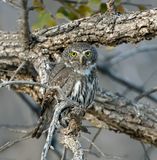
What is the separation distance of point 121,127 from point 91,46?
0.72m

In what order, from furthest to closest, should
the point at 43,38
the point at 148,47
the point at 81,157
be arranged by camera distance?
the point at 148,47 < the point at 43,38 < the point at 81,157

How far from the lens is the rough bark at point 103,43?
4.89m

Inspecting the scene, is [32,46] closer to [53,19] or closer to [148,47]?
[53,19]

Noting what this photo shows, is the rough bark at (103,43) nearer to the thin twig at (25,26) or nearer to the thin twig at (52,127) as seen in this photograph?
the thin twig at (25,26)

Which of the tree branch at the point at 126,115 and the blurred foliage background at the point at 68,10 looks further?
the tree branch at the point at 126,115

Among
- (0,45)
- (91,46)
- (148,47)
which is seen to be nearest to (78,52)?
(91,46)

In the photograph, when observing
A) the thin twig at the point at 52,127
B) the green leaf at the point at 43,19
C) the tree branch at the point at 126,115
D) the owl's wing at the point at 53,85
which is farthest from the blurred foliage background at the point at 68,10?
the thin twig at the point at 52,127

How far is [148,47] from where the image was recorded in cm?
711

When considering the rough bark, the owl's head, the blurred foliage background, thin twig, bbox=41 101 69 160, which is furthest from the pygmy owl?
thin twig, bbox=41 101 69 160

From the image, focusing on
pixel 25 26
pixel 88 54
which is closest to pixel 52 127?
pixel 25 26

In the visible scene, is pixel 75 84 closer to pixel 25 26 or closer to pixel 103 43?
pixel 103 43

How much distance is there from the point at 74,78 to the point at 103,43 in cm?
58

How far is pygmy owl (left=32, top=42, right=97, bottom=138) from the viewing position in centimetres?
529

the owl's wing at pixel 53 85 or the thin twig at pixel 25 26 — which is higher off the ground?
the thin twig at pixel 25 26
